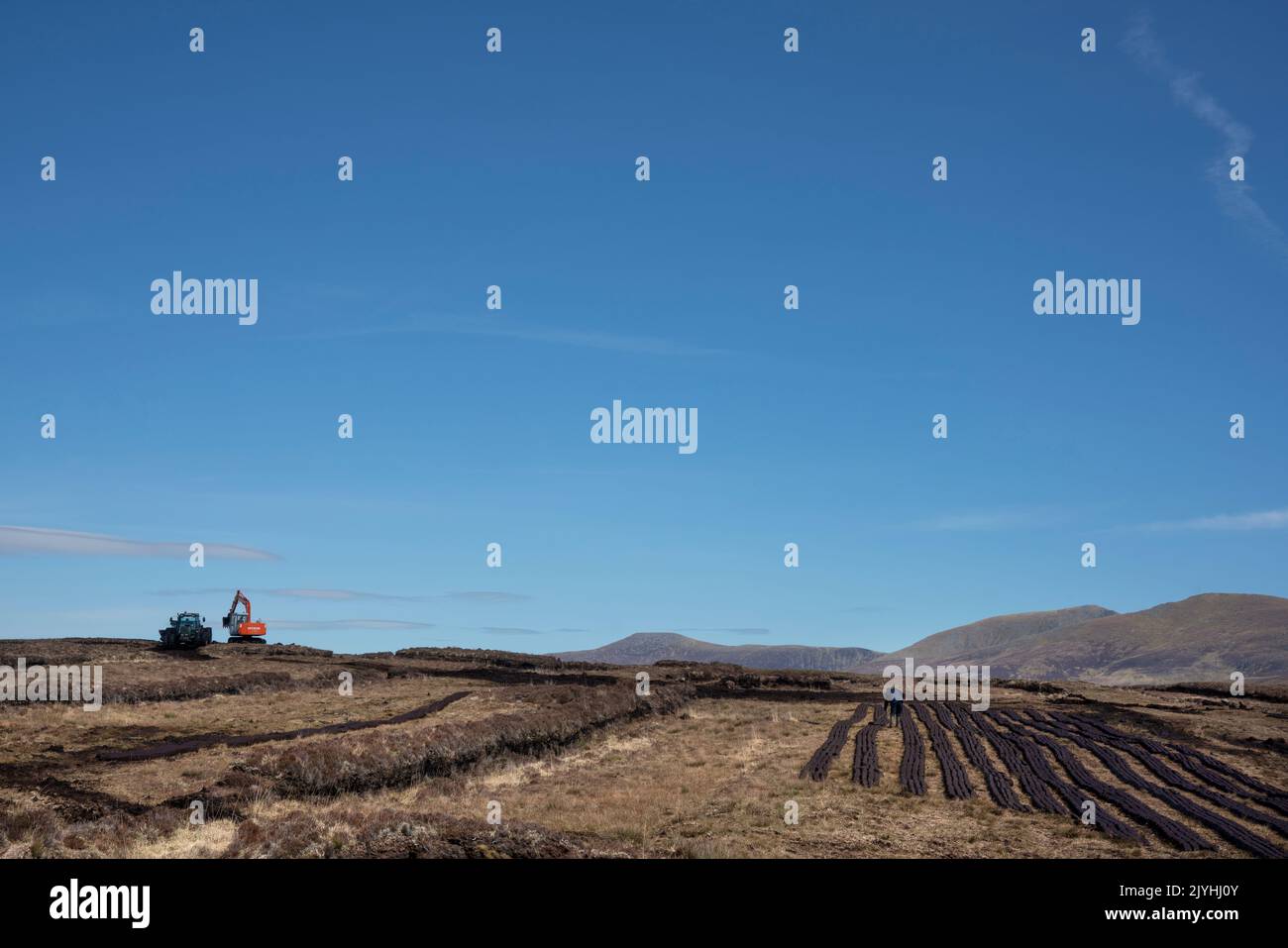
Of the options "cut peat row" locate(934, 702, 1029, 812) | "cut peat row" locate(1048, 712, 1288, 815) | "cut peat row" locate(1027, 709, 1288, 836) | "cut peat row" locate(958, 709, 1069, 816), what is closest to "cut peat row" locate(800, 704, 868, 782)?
"cut peat row" locate(934, 702, 1029, 812)

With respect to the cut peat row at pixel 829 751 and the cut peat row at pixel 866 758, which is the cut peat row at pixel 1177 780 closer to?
the cut peat row at pixel 866 758

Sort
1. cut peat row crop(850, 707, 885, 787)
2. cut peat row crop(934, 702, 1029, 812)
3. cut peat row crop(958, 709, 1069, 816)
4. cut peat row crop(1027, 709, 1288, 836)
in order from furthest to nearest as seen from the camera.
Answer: cut peat row crop(850, 707, 885, 787)
cut peat row crop(934, 702, 1029, 812)
cut peat row crop(958, 709, 1069, 816)
cut peat row crop(1027, 709, 1288, 836)

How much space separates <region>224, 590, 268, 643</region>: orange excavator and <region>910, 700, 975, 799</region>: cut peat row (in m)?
63.3

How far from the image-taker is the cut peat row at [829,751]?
3281 centimetres

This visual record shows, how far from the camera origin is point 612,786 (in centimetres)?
3209

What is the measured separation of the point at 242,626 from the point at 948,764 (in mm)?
72409

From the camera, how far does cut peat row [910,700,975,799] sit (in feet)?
96.0

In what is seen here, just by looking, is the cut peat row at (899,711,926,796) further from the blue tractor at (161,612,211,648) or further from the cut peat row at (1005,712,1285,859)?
the blue tractor at (161,612,211,648)

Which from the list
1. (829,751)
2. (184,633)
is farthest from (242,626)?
(829,751)

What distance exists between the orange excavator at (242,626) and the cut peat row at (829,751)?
59.5 m

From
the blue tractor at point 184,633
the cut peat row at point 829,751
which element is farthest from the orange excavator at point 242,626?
the cut peat row at point 829,751
